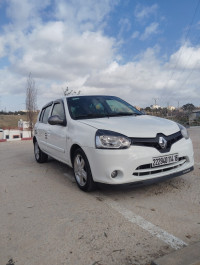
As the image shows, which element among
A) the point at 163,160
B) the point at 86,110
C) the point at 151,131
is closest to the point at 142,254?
the point at 163,160

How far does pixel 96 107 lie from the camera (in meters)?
4.32

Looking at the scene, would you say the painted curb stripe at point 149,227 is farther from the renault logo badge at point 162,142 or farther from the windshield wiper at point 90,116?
the windshield wiper at point 90,116

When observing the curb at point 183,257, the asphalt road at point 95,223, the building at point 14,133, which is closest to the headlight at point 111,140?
the asphalt road at point 95,223

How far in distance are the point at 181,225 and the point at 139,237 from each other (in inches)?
→ 20.7

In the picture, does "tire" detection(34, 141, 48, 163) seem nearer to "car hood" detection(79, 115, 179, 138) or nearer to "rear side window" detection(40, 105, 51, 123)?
"rear side window" detection(40, 105, 51, 123)

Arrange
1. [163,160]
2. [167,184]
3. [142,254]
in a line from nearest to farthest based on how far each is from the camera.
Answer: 1. [142,254]
2. [163,160]
3. [167,184]

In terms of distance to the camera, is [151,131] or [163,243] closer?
[163,243]

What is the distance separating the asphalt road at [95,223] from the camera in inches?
80.2

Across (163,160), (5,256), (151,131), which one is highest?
(151,131)

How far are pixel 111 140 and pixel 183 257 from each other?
5.46 feet

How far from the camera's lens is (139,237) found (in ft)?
7.43

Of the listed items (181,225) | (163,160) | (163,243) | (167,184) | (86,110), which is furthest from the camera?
(86,110)

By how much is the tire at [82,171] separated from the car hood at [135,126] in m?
0.52

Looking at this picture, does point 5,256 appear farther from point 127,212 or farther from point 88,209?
A: point 127,212
